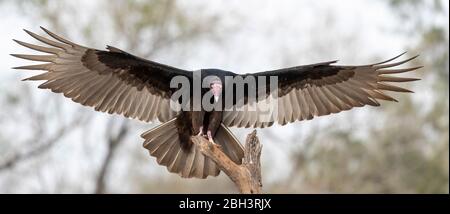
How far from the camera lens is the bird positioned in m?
6.86

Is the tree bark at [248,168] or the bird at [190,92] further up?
the bird at [190,92]

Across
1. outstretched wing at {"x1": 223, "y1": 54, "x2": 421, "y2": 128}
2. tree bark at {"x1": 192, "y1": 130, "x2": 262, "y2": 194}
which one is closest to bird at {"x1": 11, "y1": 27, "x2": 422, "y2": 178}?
outstretched wing at {"x1": 223, "y1": 54, "x2": 421, "y2": 128}

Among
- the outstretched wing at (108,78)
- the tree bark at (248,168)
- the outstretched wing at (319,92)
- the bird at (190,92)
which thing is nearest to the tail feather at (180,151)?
the bird at (190,92)

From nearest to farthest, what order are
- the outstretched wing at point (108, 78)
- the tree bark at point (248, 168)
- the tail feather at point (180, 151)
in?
1. the tree bark at point (248, 168)
2. the outstretched wing at point (108, 78)
3. the tail feather at point (180, 151)

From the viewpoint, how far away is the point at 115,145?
1952cm

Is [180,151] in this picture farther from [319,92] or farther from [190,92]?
[319,92]

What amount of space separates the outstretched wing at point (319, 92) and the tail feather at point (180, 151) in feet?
1.19

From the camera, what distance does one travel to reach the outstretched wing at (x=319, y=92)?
7152mm

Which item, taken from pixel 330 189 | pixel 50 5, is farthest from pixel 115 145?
pixel 330 189

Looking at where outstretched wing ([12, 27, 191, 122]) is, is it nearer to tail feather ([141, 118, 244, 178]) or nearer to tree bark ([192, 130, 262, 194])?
tail feather ([141, 118, 244, 178])

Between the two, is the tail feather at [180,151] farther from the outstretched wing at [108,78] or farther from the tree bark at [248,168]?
the tree bark at [248,168]

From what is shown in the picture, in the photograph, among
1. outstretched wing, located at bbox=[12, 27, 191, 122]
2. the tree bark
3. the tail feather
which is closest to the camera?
the tree bark

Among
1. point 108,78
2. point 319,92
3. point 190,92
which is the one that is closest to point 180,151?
point 190,92

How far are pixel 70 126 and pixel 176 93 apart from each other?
12.0m
